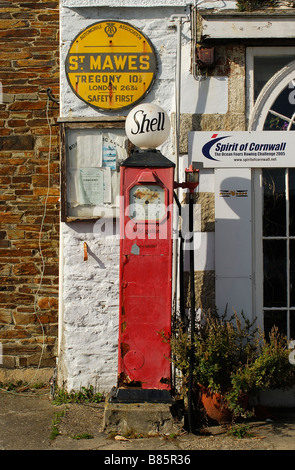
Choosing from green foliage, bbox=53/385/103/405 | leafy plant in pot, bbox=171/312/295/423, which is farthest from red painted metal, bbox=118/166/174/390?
green foliage, bbox=53/385/103/405

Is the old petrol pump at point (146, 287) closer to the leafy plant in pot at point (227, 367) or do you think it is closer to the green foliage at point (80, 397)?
the leafy plant in pot at point (227, 367)

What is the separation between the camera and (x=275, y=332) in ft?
17.3

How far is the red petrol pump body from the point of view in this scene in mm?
4824

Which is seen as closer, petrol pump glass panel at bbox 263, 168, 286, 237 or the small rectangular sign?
the small rectangular sign

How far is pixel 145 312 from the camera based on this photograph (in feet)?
16.1

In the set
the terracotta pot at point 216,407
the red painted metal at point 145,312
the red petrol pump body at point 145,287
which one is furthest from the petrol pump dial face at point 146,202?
the terracotta pot at point 216,407

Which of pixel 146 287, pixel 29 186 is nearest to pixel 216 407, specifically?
pixel 146 287

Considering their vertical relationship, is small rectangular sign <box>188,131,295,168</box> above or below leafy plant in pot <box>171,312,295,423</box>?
above

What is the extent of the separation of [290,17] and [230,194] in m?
1.86

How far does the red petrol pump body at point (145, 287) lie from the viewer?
4.82 m

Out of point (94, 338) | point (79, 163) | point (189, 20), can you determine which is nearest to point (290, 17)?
point (189, 20)

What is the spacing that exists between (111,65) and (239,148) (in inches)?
62.9

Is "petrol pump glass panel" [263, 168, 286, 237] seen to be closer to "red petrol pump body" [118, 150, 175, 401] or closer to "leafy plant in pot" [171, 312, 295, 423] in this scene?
"leafy plant in pot" [171, 312, 295, 423]

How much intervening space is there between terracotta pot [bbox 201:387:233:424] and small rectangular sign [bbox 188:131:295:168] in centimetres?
220
